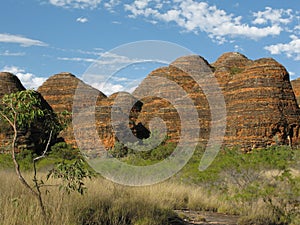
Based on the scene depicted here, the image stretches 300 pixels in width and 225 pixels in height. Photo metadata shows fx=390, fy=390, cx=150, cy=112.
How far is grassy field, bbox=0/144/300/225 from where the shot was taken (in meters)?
6.93

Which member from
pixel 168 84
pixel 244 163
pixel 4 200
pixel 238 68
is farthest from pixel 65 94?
pixel 4 200

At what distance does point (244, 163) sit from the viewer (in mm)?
12984

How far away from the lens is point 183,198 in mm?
12164

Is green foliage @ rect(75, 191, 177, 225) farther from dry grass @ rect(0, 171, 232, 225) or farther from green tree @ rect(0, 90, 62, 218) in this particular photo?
green tree @ rect(0, 90, 62, 218)

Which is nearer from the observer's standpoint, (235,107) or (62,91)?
(235,107)

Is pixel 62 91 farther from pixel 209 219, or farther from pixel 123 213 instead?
pixel 123 213

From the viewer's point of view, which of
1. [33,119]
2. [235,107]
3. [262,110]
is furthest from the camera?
[235,107]

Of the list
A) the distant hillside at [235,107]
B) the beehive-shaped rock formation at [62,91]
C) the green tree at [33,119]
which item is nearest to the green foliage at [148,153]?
the distant hillside at [235,107]

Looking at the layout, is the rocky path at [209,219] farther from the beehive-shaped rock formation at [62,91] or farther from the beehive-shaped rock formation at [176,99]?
the beehive-shaped rock formation at [62,91]

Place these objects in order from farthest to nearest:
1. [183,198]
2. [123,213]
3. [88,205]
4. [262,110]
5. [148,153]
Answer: [262,110]
[148,153]
[183,198]
[123,213]
[88,205]

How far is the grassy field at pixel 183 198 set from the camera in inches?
273

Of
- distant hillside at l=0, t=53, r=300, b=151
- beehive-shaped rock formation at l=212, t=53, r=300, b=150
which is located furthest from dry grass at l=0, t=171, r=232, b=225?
beehive-shaped rock formation at l=212, t=53, r=300, b=150

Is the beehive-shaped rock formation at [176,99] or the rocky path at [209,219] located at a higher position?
the beehive-shaped rock formation at [176,99]

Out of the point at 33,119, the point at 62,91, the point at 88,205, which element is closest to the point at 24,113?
the point at 33,119
